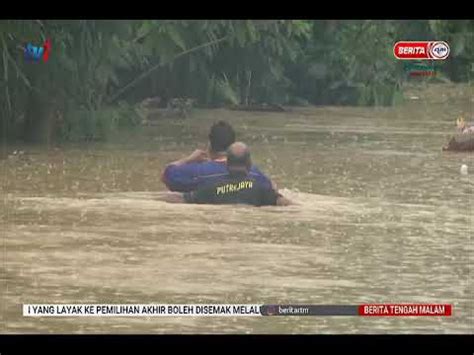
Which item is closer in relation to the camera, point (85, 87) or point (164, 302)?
point (164, 302)

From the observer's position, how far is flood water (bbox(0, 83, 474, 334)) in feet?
33.6

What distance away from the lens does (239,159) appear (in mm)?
10578

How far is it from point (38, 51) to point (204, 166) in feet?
4.93

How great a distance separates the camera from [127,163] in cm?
1083

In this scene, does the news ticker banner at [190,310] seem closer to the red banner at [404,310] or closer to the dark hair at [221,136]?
the red banner at [404,310]

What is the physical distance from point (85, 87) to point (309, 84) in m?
1.69

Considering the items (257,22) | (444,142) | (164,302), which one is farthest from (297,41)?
(164,302)

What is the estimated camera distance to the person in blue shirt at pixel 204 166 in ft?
34.6

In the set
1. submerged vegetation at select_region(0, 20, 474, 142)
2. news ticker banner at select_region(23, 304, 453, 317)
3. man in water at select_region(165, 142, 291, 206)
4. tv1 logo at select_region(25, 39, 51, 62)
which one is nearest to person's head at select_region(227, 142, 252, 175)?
man in water at select_region(165, 142, 291, 206)

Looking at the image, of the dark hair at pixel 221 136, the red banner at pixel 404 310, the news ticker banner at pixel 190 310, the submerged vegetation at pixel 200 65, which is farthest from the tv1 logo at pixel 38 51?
the red banner at pixel 404 310

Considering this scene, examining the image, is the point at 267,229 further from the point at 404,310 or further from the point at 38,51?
the point at 38,51

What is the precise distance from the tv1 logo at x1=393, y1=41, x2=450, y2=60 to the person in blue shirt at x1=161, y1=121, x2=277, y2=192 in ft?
4.49

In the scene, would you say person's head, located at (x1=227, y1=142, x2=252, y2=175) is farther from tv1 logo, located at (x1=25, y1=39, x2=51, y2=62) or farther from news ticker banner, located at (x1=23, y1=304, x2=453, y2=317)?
tv1 logo, located at (x1=25, y1=39, x2=51, y2=62)

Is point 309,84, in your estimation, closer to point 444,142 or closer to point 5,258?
point 444,142
